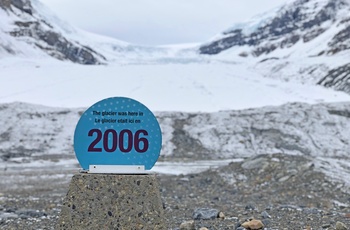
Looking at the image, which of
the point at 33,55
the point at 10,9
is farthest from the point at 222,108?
the point at 10,9

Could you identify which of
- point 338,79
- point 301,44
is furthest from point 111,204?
point 301,44

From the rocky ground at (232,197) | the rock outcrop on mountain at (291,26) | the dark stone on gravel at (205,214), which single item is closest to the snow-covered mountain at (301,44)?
the rock outcrop on mountain at (291,26)

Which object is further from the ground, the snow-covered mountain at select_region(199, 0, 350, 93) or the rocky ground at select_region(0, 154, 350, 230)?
the snow-covered mountain at select_region(199, 0, 350, 93)

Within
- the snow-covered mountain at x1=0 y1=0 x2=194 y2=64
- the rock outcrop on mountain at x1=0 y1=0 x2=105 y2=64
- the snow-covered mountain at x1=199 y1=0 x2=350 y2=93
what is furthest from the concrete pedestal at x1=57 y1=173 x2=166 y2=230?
the rock outcrop on mountain at x1=0 y1=0 x2=105 y2=64

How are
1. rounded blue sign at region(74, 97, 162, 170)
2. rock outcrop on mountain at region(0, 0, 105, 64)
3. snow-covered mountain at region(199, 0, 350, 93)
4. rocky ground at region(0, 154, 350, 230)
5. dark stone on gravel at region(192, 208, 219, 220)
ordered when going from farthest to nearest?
rock outcrop on mountain at region(0, 0, 105, 64) < snow-covered mountain at region(199, 0, 350, 93) < dark stone on gravel at region(192, 208, 219, 220) < rocky ground at region(0, 154, 350, 230) < rounded blue sign at region(74, 97, 162, 170)

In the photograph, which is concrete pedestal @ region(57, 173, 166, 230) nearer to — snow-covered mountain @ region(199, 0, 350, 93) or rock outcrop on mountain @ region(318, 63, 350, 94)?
rock outcrop on mountain @ region(318, 63, 350, 94)

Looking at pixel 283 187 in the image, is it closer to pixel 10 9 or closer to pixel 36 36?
pixel 36 36
